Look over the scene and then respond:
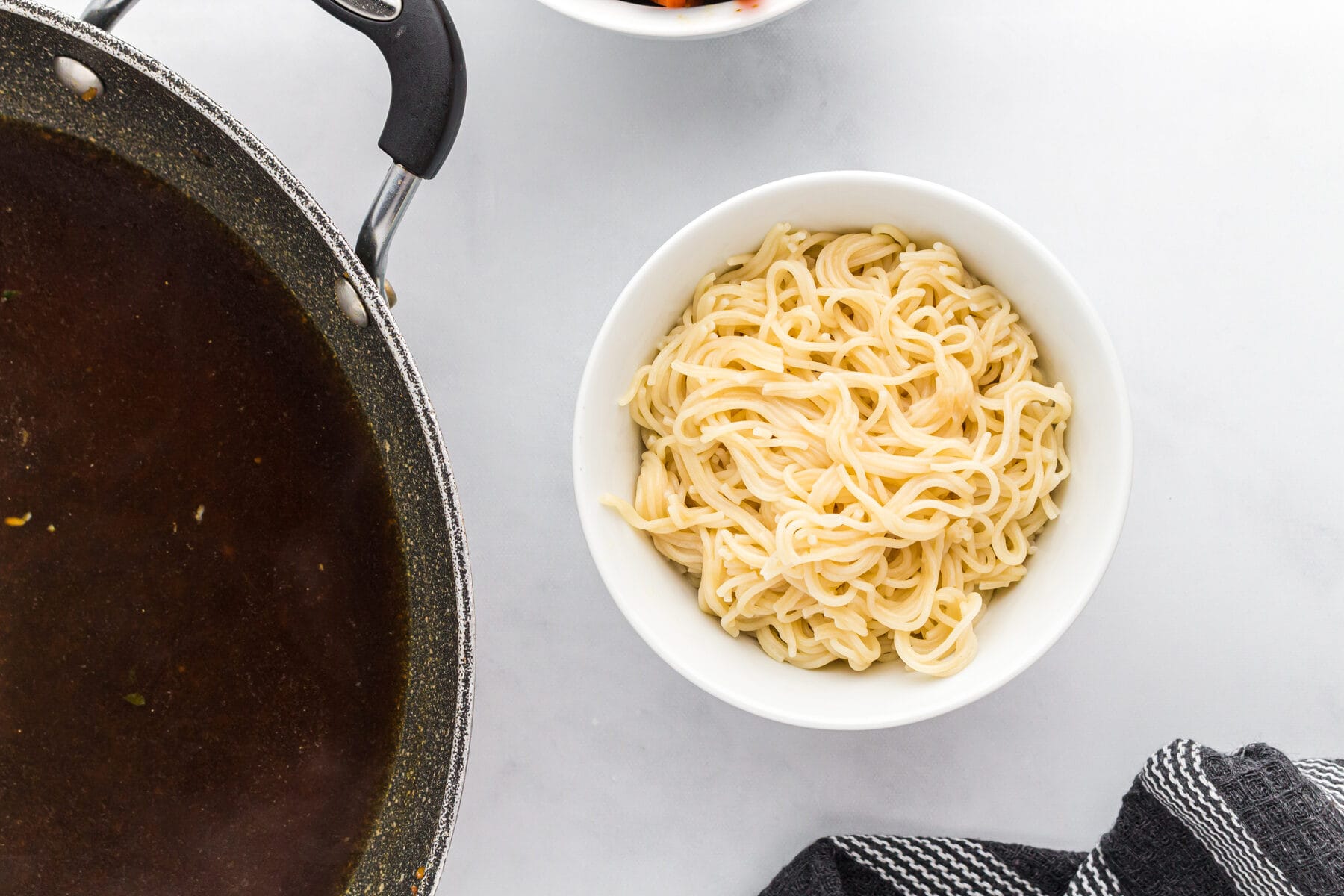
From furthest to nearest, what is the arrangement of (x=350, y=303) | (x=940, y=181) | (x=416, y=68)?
(x=940, y=181)
(x=350, y=303)
(x=416, y=68)

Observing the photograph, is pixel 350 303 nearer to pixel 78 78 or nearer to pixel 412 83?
pixel 412 83

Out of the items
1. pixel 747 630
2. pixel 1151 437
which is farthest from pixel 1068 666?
pixel 747 630

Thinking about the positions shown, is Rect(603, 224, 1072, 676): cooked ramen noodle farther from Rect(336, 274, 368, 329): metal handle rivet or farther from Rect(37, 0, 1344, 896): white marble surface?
Rect(336, 274, 368, 329): metal handle rivet

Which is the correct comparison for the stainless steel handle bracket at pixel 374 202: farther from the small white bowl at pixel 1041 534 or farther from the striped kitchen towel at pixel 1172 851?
the striped kitchen towel at pixel 1172 851

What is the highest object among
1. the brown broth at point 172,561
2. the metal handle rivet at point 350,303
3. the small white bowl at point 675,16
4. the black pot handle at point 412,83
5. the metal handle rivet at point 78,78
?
the small white bowl at point 675,16

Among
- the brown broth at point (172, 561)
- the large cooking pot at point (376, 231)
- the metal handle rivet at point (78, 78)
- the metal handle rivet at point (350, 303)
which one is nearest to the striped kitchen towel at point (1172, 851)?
the large cooking pot at point (376, 231)

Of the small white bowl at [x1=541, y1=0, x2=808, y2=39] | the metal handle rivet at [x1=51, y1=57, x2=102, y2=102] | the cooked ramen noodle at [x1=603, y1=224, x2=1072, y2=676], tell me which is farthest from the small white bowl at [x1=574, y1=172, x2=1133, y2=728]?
the metal handle rivet at [x1=51, y1=57, x2=102, y2=102]

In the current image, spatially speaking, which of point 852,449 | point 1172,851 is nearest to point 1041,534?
point 852,449
